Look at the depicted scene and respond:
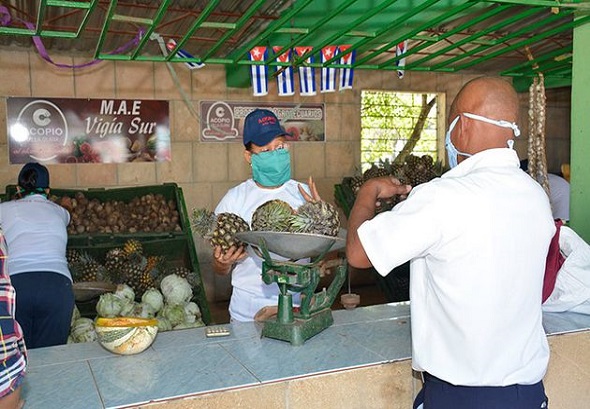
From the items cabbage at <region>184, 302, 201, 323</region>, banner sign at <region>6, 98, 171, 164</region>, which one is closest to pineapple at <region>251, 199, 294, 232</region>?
cabbage at <region>184, 302, 201, 323</region>

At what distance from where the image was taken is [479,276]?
1.54 meters

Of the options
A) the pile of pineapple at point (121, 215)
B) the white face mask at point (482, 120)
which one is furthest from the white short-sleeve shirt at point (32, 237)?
the white face mask at point (482, 120)

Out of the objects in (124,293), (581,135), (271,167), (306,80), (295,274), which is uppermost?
(306,80)

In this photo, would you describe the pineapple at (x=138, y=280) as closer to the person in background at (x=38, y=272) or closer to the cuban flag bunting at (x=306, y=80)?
the person in background at (x=38, y=272)

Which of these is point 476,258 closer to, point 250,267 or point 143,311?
point 250,267

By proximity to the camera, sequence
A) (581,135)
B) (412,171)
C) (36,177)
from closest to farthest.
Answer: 1. (581,135)
2. (36,177)
3. (412,171)

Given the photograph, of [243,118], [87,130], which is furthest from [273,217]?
[243,118]

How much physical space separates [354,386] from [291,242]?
1.80 feet

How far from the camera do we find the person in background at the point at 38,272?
3.67 meters

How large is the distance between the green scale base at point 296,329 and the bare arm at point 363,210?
0.49 m

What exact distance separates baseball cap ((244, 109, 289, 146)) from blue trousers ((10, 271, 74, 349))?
1892mm

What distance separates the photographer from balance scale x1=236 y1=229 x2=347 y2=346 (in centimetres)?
201

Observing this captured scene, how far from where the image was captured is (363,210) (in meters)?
1.88

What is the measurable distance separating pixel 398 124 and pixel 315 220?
5.99 meters
